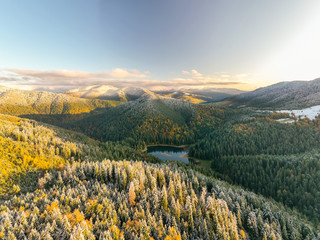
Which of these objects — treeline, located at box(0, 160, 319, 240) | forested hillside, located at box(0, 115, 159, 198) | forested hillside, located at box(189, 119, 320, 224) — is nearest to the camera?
treeline, located at box(0, 160, 319, 240)

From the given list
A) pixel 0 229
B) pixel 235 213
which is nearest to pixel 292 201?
pixel 235 213

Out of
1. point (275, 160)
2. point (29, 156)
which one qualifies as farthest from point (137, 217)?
point (275, 160)

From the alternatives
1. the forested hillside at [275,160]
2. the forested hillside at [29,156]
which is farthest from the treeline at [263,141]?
the forested hillside at [29,156]

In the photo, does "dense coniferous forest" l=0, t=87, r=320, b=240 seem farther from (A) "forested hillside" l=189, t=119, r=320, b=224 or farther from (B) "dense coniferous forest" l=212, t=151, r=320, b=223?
(A) "forested hillside" l=189, t=119, r=320, b=224

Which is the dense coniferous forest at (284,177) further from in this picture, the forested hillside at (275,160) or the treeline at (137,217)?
the treeline at (137,217)

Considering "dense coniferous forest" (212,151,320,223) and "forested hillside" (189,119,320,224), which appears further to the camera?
"forested hillside" (189,119,320,224)

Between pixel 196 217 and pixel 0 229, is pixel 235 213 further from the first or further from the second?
pixel 0 229

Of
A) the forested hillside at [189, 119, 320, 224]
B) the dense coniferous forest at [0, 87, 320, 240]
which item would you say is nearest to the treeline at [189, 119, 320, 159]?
the forested hillside at [189, 119, 320, 224]

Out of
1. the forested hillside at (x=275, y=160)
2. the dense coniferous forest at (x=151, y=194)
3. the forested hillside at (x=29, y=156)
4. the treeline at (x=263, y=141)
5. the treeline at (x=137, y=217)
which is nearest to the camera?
the treeline at (x=137, y=217)

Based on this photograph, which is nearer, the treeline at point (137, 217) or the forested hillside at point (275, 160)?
the treeline at point (137, 217)
